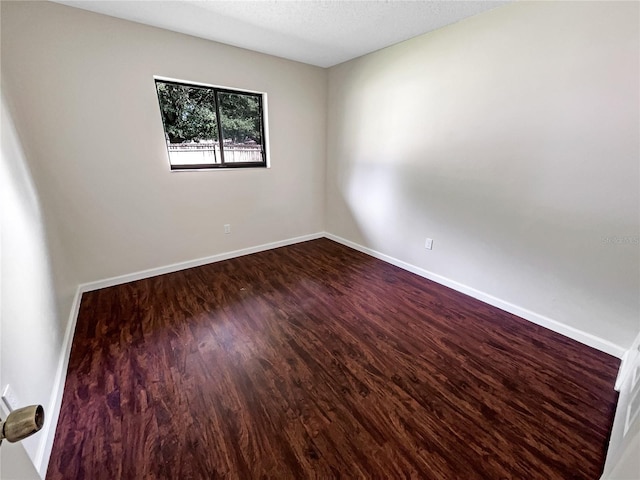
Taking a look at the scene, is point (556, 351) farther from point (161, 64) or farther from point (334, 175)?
point (161, 64)

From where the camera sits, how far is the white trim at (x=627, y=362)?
165 cm

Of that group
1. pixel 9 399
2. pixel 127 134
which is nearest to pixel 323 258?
pixel 127 134

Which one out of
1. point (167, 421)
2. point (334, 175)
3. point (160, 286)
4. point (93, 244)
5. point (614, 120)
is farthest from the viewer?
point (334, 175)

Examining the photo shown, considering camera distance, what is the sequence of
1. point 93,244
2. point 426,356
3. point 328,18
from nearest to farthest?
point 426,356
point 328,18
point 93,244

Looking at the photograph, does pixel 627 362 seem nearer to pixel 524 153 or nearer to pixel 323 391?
pixel 524 153

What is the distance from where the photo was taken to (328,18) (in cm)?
→ 223

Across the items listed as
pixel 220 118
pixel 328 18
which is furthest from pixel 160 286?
pixel 328 18

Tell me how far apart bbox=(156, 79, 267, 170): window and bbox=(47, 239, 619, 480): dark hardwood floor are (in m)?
1.55

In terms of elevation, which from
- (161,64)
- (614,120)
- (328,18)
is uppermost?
(328,18)

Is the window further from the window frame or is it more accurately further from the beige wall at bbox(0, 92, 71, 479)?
the beige wall at bbox(0, 92, 71, 479)

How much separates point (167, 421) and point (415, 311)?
195cm

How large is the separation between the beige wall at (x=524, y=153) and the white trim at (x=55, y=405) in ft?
10.1

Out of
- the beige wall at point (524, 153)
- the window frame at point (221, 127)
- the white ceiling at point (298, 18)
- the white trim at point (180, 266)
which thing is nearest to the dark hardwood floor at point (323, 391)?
the white trim at point (180, 266)

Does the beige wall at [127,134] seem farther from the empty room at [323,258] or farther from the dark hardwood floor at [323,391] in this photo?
the dark hardwood floor at [323,391]
